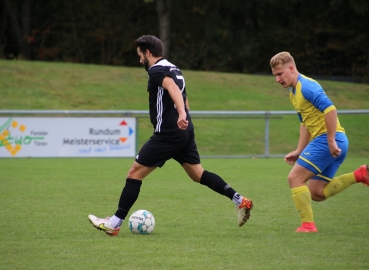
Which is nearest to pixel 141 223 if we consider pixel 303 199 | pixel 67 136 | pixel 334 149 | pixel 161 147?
pixel 161 147

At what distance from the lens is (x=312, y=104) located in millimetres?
6527

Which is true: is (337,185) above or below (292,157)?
below

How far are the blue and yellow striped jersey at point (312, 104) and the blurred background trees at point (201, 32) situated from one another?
90.3ft

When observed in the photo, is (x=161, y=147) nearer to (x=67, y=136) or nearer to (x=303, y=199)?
(x=303, y=199)

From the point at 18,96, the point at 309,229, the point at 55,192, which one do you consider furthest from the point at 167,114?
the point at 18,96

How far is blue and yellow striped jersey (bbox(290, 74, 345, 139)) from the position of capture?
6.39m

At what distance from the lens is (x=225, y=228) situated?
277 inches

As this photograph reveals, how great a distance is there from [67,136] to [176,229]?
33.3 ft

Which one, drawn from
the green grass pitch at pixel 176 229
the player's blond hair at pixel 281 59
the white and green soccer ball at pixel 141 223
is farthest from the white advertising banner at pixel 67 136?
the player's blond hair at pixel 281 59

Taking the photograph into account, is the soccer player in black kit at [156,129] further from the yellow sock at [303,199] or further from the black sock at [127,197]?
the yellow sock at [303,199]

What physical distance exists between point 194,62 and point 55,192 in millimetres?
25420

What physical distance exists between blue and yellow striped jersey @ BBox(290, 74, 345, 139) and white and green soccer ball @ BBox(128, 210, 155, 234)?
1.85 m

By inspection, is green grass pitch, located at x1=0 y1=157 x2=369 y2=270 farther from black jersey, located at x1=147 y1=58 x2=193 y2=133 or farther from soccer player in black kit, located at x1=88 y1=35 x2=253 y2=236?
black jersey, located at x1=147 y1=58 x2=193 y2=133

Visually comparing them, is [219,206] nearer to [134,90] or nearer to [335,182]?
[335,182]
